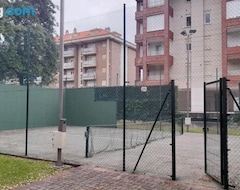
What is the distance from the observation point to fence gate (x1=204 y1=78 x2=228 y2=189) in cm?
461

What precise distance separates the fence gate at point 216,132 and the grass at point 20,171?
3.10m

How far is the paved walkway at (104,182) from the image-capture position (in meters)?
4.66

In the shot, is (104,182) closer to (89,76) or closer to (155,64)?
(155,64)

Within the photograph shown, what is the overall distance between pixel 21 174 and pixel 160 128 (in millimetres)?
7757

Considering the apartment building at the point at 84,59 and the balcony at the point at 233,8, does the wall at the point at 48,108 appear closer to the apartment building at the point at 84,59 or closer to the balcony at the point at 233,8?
the balcony at the point at 233,8

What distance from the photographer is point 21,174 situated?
17.8 feet

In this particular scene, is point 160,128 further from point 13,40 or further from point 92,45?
point 92,45

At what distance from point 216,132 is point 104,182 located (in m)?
2.41

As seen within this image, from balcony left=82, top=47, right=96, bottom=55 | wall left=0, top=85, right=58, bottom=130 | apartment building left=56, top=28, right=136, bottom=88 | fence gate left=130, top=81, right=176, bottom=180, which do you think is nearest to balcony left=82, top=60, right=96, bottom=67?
apartment building left=56, top=28, right=136, bottom=88

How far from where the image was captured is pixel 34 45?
14281mm

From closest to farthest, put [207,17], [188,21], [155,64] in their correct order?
[188,21] < [207,17] < [155,64]

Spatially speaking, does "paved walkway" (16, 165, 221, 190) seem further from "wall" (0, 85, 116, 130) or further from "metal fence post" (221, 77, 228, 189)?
"wall" (0, 85, 116, 130)

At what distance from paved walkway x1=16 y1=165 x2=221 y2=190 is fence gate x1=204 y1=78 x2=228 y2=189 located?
48 centimetres

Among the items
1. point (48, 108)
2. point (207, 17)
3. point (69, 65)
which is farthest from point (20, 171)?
point (69, 65)
